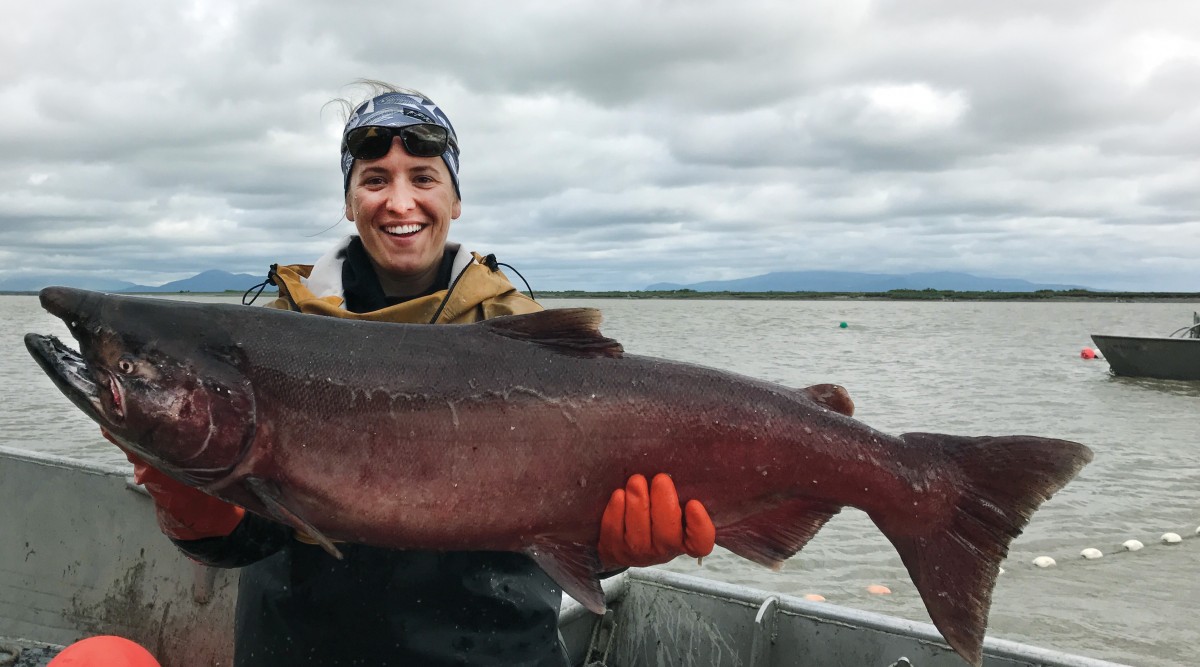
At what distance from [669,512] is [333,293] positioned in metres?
1.72

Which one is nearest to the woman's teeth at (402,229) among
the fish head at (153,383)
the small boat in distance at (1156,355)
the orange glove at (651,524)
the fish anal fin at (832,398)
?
the fish head at (153,383)

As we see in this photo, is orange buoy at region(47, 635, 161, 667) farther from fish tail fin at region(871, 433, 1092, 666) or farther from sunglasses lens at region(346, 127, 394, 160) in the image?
fish tail fin at region(871, 433, 1092, 666)

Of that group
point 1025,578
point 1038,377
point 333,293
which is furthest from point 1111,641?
point 1038,377

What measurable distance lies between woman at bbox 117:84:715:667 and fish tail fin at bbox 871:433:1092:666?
868 millimetres

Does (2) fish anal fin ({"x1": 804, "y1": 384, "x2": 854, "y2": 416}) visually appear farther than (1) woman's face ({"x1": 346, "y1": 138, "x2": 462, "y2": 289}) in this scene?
No

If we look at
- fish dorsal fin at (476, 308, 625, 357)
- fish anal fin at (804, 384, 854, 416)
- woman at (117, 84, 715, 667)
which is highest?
fish dorsal fin at (476, 308, 625, 357)

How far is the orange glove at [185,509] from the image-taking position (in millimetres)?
2828

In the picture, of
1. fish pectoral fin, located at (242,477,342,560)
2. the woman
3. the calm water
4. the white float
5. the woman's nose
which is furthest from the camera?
the white float

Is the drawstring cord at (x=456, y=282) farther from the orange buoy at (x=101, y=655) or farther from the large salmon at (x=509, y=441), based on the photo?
the orange buoy at (x=101, y=655)

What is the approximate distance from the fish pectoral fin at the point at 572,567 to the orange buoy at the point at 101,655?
2420 millimetres

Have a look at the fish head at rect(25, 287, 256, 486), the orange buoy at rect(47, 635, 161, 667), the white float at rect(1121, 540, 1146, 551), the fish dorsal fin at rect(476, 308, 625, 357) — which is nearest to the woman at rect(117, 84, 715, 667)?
the fish head at rect(25, 287, 256, 486)

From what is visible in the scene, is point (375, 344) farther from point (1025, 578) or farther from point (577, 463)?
point (1025, 578)

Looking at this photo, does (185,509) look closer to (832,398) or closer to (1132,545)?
(832,398)

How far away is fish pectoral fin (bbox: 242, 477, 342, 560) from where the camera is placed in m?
2.52
